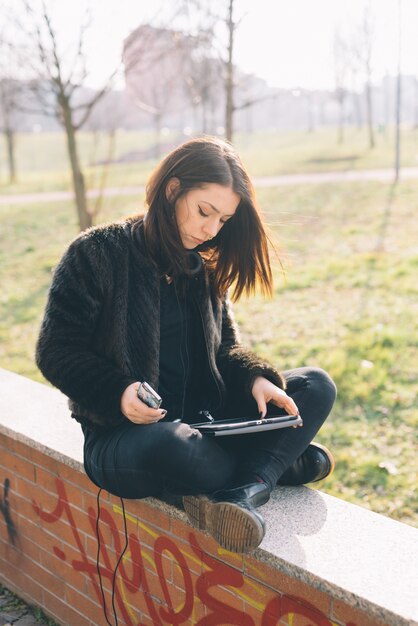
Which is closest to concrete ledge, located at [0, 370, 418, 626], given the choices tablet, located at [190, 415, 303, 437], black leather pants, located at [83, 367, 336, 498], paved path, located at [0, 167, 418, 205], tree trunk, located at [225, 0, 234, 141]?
black leather pants, located at [83, 367, 336, 498]

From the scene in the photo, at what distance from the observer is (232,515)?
72.3 inches

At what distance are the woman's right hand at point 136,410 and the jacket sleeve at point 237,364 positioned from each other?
0.45 metres

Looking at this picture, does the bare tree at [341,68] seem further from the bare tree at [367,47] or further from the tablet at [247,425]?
the tablet at [247,425]

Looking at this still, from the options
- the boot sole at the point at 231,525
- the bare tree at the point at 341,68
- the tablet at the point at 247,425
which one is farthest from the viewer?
the bare tree at the point at 341,68

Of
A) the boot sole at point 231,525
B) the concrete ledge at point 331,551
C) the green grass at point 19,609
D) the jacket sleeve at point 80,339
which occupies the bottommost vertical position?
the green grass at point 19,609

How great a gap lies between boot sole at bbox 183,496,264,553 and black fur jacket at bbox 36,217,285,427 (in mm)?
405

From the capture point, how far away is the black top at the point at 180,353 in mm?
2359

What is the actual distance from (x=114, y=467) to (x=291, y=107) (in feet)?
288

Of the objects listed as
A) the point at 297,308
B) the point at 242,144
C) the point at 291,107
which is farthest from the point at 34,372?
the point at 291,107

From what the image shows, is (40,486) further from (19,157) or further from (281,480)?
(19,157)

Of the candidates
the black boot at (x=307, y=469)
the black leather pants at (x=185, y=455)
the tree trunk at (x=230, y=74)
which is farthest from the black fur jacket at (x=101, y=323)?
the tree trunk at (x=230, y=74)

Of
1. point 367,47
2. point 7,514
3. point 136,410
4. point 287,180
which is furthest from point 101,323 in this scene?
point 367,47

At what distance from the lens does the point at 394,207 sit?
1148cm

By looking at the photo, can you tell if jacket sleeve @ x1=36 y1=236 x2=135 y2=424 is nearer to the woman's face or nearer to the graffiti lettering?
the woman's face
